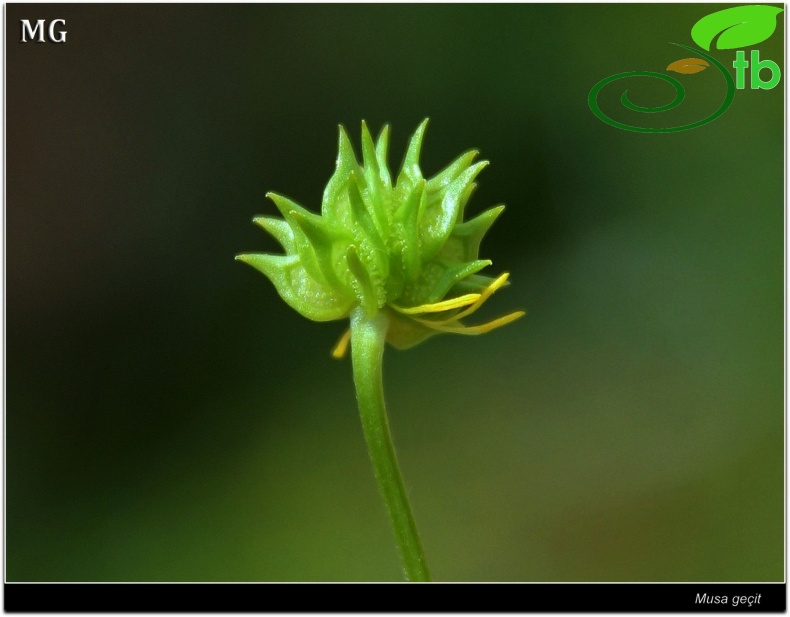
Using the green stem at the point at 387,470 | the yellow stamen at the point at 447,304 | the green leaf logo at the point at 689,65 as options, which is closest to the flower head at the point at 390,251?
the yellow stamen at the point at 447,304

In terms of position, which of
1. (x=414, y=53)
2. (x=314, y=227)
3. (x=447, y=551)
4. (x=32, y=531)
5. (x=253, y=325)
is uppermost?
(x=414, y=53)

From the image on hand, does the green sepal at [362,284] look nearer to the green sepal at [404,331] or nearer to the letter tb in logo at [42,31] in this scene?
the green sepal at [404,331]

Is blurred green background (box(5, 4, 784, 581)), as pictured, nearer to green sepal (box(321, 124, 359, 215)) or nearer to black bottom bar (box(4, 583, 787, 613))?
black bottom bar (box(4, 583, 787, 613))

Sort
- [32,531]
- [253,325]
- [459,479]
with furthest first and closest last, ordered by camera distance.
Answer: [253,325]
[459,479]
[32,531]

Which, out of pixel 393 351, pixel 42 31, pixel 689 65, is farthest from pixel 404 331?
pixel 393 351

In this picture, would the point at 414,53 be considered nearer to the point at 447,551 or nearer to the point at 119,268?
the point at 119,268

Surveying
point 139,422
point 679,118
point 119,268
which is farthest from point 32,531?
point 679,118
